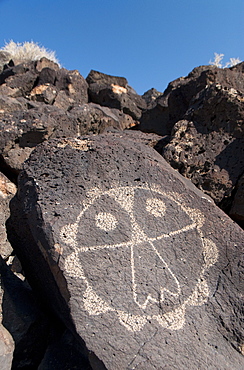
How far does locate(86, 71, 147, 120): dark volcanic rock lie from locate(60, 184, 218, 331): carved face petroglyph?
519cm

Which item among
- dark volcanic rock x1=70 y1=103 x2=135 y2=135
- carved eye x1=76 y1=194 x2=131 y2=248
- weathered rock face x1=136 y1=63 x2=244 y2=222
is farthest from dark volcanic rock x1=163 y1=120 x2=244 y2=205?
dark volcanic rock x1=70 y1=103 x2=135 y2=135

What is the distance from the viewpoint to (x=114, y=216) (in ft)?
6.77

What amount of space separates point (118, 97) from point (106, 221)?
5.50 meters

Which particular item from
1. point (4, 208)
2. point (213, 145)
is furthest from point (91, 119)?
point (213, 145)

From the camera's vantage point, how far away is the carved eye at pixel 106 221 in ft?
6.57

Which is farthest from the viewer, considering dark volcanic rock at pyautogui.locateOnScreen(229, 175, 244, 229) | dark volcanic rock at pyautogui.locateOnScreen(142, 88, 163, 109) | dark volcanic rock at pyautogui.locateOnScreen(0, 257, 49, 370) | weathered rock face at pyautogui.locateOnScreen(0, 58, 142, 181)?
dark volcanic rock at pyautogui.locateOnScreen(142, 88, 163, 109)

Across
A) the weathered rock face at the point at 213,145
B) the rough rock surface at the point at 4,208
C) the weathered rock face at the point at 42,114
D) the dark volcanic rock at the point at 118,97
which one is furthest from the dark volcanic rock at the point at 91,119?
the dark volcanic rock at the point at 118,97

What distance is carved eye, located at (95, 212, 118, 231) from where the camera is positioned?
2004 millimetres

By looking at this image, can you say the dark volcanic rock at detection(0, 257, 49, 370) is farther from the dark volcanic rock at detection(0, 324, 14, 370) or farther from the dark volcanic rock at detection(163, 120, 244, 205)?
the dark volcanic rock at detection(163, 120, 244, 205)

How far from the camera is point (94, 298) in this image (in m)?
1.76

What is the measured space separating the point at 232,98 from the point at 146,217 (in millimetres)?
1506

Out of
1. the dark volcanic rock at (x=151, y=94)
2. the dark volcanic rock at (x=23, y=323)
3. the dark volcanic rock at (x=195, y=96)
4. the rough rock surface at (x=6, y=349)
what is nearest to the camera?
the rough rock surface at (x=6, y=349)

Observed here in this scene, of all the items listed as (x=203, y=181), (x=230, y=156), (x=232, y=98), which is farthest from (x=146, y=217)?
(x=232, y=98)

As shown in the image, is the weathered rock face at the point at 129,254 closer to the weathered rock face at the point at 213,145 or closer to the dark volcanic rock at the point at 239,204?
the weathered rock face at the point at 213,145
